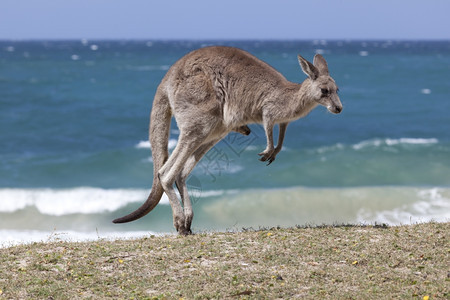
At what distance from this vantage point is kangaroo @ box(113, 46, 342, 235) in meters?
5.80

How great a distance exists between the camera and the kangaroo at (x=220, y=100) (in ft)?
19.0

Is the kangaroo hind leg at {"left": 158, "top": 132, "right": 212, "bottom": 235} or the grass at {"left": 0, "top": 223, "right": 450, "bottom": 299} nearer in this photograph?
the grass at {"left": 0, "top": 223, "right": 450, "bottom": 299}

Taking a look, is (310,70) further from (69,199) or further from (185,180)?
(69,199)

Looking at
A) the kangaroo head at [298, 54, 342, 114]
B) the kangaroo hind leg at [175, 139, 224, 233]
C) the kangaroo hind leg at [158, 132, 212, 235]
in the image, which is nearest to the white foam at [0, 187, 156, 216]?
the kangaroo hind leg at [175, 139, 224, 233]

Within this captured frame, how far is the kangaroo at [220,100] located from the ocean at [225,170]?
1.07 metres

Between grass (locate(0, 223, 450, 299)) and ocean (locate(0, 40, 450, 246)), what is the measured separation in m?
0.87

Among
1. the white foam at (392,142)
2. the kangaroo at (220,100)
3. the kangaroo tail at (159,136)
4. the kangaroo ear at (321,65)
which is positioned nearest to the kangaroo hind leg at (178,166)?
Result: the kangaroo at (220,100)

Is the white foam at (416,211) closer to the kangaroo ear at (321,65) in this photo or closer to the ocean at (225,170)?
the ocean at (225,170)

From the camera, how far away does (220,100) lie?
19.2ft

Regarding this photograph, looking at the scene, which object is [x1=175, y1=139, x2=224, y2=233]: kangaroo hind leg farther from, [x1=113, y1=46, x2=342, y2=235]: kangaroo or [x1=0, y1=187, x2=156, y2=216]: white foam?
[x1=0, y1=187, x2=156, y2=216]: white foam

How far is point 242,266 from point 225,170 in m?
10.4

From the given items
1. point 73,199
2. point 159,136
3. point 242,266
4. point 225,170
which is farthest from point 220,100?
point 225,170

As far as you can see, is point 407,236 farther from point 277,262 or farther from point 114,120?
point 114,120

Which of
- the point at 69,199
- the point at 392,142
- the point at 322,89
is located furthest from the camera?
the point at 392,142
